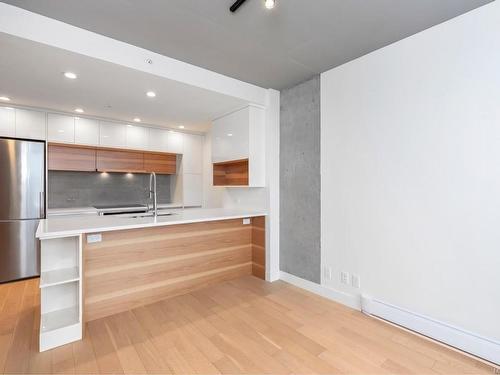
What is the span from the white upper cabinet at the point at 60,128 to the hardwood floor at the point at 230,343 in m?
2.13

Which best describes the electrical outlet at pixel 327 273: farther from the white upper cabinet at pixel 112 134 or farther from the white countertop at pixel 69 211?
the white upper cabinet at pixel 112 134

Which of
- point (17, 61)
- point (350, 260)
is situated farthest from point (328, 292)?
point (17, 61)

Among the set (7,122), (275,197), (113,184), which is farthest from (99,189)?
(275,197)

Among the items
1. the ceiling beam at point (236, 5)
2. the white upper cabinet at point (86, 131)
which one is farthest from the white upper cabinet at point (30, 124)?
the ceiling beam at point (236, 5)

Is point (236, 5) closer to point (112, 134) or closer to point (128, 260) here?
point (128, 260)

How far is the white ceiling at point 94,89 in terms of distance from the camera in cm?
208

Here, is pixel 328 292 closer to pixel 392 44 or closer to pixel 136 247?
pixel 136 247

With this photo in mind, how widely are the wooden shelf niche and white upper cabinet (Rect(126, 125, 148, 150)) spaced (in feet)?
4.74

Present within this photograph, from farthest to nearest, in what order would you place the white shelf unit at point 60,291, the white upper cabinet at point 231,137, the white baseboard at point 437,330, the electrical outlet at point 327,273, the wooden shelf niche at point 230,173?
the wooden shelf niche at point 230,173
the white upper cabinet at point 231,137
the electrical outlet at point 327,273
the white shelf unit at point 60,291
the white baseboard at point 437,330

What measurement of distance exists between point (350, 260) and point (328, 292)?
480mm

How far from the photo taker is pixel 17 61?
7.02 feet

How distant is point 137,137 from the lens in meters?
4.33

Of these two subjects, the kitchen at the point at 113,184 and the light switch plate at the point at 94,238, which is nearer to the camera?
the kitchen at the point at 113,184

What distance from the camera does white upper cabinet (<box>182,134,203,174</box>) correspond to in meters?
4.92
